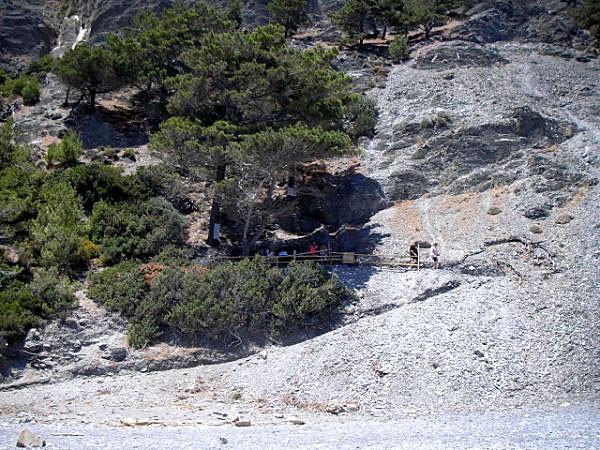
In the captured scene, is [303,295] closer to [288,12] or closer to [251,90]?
[251,90]

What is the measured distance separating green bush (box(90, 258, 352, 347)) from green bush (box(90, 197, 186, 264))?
71.0 inches

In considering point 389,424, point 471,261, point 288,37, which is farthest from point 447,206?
point 288,37

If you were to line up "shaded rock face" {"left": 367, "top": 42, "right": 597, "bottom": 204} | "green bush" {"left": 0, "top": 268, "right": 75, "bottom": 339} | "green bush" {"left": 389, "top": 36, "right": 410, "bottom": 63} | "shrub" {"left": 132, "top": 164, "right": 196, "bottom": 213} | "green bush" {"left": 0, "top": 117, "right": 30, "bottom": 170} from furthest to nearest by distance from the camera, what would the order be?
"green bush" {"left": 389, "top": 36, "right": 410, "bottom": 63} → "shrub" {"left": 132, "top": 164, "right": 196, "bottom": 213} → "green bush" {"left": 0, "top": 117, "right": 30, "bottom": 170} → "shaded rock face" {"left": 367, "top": 42, "right": 597, "bottom": 204} → "green bush" {"left": 0, "top": 268, "right": 75, "bottom": 339}

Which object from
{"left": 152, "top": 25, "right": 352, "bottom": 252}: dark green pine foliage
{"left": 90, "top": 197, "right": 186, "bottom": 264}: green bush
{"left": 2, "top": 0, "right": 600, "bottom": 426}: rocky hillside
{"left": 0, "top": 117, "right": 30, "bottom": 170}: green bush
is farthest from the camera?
{"left": 0, "top": 117, "right": 30, "bottom": 170}: green bush

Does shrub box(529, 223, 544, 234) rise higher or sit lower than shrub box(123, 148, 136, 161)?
lower

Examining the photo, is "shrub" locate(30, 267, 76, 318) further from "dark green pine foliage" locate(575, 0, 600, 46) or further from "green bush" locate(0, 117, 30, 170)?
"dark green pine foliage" locate(575, 0, 600, 46)

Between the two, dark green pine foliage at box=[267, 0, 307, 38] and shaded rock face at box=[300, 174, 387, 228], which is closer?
shaded rock face at box=[300, 174, 387, 228]

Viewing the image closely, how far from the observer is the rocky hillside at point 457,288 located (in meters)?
15.2

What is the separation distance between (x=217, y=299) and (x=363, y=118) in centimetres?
1673

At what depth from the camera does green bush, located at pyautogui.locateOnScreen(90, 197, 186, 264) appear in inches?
847

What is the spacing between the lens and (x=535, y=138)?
27.3 m

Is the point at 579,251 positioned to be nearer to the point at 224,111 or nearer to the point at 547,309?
the point at 547,309

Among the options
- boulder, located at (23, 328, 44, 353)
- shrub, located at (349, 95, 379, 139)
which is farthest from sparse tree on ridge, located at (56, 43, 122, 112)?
boulder, located at (23, 328, 44, 353)

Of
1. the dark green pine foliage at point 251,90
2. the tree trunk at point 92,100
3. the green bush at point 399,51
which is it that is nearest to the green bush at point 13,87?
the tree trunk at point 92,100
